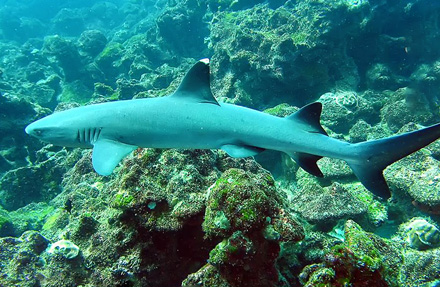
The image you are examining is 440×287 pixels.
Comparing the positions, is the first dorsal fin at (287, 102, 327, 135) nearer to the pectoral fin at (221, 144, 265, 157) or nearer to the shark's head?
the pectoral fin at (221, 144, 265, 157)

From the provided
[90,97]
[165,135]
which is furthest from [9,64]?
[165,135]

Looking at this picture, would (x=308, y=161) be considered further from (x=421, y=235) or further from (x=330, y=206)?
(x=421, y=235)

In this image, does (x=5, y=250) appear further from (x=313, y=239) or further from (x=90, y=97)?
(x=90, y=97)

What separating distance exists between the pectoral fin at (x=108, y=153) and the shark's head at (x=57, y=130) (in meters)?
0.42

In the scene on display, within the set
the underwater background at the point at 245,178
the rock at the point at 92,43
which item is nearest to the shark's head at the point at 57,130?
the underwater background at the point at 245,178

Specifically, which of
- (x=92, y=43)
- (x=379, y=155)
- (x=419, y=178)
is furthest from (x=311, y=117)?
Result: (x=92, y=43)

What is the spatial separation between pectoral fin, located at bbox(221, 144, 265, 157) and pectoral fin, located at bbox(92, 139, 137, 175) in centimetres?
122

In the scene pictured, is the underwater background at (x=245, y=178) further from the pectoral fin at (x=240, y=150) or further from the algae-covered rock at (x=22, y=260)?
the pectoral fin at (x=240, y=150)

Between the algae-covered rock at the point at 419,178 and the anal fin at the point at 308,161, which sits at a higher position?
the anal fin at the point at 308,161

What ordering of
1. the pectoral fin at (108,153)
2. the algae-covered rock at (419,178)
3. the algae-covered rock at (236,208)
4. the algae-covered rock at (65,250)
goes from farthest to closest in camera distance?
the algae-covered rock at (419,178)
the algae-covered rock at (65,250)
the pectoral fin at (108,153)
the algae-covered rock at (236,208)

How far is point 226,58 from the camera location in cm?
1055

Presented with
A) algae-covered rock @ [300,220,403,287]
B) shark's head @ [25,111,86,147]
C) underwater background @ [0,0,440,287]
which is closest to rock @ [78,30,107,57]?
underwater background @ [0,0,440,287]

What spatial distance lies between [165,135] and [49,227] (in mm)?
5043

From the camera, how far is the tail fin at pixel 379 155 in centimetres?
240
